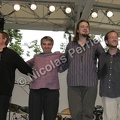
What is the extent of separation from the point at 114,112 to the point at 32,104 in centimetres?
81

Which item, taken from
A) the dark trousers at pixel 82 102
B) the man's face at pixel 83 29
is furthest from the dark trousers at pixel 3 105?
the man's face at pixel 83 29

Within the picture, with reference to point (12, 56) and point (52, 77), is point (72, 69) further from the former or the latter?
point (12, 56)

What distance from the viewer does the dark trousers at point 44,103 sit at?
2.69 metres

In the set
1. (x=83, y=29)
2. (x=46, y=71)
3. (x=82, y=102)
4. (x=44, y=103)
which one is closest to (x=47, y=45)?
(x=46, y=71)

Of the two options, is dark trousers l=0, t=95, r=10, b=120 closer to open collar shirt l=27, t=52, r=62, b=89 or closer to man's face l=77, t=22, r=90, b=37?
open collar shirt l=27, t=52, r=62, b=89

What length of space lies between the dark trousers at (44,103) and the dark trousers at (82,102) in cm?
23

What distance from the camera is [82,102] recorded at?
2.55 metres

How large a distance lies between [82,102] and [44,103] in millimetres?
404

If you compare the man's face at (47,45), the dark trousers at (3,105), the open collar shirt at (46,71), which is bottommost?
the dark trousers at (3,105)

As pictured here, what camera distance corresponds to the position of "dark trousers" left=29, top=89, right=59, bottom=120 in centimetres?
269

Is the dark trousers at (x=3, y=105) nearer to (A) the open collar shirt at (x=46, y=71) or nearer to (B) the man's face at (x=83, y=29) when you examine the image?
(A) the open collar shirt at (x=46, y=71)

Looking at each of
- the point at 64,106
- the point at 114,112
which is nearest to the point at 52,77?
the point at 114,112

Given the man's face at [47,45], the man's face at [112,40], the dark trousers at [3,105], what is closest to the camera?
the dark trousers at [3,105]

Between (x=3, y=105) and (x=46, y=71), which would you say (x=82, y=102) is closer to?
(x=46, y=71)
